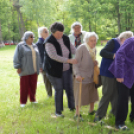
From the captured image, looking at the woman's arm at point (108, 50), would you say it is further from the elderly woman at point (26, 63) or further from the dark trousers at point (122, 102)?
the elderly woman at point (26, 63)

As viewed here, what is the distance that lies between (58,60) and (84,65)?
19.4 inches

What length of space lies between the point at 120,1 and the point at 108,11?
2.57 m

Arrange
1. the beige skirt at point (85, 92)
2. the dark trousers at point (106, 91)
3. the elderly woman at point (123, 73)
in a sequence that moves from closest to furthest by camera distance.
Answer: the elderly woman at point (123, 73) < the dark trousers at point (106, 91) < the beige skirt at point (85, 92)

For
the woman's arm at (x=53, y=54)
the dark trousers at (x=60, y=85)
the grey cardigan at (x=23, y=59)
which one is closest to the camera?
the woman's arm at (x=53, y=54)

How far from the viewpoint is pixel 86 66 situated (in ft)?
11.1

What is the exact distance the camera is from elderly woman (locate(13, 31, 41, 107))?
4.23m

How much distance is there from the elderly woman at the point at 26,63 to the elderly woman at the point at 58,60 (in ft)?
2.73

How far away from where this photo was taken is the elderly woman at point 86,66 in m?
3.31

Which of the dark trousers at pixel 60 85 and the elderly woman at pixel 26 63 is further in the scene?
the elderly woman at pixel 26 63

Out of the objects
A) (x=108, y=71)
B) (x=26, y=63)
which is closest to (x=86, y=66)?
(x=108, y=71)

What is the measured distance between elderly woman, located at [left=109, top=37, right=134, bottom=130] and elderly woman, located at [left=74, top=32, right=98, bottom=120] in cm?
44

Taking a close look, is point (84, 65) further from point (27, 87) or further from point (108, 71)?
point (27, 87)

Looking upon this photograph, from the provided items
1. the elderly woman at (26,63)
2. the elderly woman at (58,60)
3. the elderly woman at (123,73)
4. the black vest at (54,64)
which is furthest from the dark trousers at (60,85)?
the elderly woman at (123,73)

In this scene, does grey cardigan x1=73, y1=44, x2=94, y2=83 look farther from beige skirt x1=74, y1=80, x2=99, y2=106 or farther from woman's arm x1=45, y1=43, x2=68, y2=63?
woman's arm x1=45, y1=43, x2=68, y2=63
